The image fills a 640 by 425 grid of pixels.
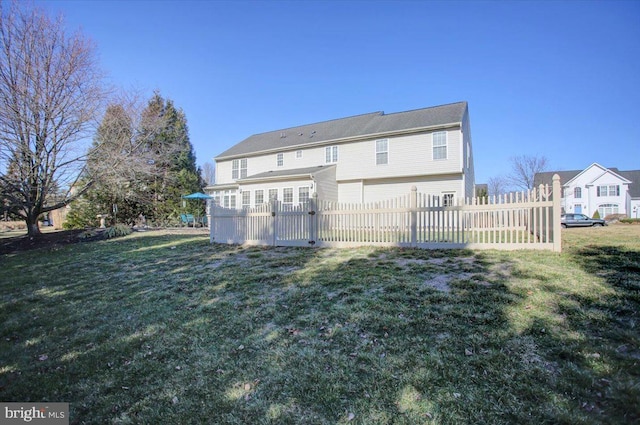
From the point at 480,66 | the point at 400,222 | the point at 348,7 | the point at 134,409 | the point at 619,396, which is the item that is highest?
the point at 348,7

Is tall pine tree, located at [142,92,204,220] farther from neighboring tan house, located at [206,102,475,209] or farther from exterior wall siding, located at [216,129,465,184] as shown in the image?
exterior wall siding, located at [216,129,465,184]

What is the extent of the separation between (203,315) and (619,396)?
14.2 feet

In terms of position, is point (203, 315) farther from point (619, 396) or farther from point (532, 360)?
point (619, 396)

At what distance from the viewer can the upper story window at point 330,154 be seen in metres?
19.3

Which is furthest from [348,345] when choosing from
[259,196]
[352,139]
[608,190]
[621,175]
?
[621,175]

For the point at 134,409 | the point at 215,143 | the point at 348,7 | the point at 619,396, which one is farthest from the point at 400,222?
the point at 215,143

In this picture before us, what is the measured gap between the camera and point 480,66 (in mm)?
14367

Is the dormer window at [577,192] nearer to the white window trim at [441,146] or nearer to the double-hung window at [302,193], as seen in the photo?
the white window trim at [441,146]

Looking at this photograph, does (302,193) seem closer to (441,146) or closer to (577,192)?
(441,146)

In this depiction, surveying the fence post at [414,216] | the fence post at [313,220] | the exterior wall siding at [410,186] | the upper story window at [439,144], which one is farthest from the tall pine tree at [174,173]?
the fence post at [414,216]

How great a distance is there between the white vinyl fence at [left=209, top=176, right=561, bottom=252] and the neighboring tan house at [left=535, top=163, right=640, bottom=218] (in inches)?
→ 1528

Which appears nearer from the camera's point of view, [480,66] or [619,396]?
[619,396]

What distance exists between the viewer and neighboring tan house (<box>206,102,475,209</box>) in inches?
631

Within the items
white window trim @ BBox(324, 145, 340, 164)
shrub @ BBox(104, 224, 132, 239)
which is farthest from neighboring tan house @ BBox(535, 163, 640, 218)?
shrub @ BBox(104, 224, 132, 239)
